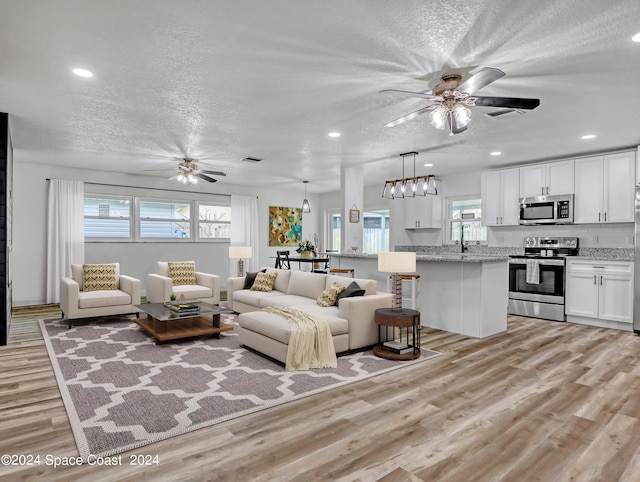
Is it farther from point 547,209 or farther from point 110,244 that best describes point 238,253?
point 547,209

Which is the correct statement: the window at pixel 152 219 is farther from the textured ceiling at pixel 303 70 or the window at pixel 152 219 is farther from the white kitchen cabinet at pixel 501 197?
the white kitchen cabinet at pixel 501 197

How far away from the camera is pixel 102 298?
543cm

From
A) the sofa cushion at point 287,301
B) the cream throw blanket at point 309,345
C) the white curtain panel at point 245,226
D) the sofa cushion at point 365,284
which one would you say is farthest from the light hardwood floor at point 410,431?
the white curtain panel at point 245,226

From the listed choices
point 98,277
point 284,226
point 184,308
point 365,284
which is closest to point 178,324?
point 184,308

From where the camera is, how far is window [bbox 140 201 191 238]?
27.1 ft

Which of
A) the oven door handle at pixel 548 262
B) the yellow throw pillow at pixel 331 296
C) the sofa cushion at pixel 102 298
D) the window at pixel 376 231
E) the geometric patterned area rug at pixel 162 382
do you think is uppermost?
the window at pixel 376 231

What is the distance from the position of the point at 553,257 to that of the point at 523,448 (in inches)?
183

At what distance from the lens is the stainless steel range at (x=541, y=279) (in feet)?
19.8

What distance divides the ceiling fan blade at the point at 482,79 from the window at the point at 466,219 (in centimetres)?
510

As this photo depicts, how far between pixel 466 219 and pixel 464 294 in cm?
325

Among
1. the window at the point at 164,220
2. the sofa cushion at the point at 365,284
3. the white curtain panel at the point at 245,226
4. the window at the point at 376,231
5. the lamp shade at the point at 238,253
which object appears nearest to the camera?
the sofa cushion at the point at 365,284

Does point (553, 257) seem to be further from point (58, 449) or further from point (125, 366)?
point (58, 449)

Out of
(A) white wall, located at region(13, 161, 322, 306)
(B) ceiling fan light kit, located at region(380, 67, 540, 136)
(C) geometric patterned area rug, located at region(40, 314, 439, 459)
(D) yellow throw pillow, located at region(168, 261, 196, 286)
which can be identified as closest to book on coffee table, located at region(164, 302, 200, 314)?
(C) geometric patterned area rug, located at region(40, 314, 439, 459)

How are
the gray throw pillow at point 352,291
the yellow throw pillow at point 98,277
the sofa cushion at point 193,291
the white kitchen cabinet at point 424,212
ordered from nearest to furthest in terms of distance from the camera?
the gray throw pillow at point 352,291 → the yellow throw pillow at point 98,277 → the sofa cushion at point 193,291 → the white kitchen cabinet at point 424,212
